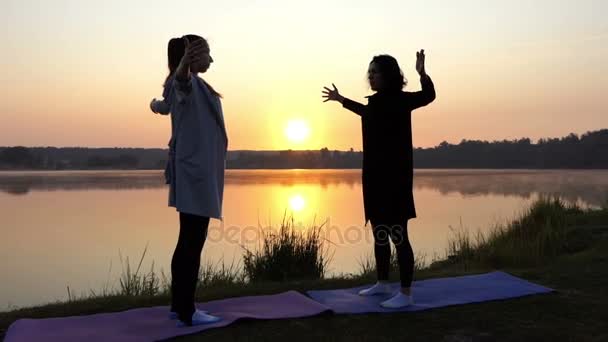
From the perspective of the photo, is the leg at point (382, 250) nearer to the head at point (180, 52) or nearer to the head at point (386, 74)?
the head at point (386, 74)

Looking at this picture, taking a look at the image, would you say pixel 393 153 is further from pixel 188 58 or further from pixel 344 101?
pixel 188 58

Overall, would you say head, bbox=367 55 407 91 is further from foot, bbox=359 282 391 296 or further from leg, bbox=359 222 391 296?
foot, bbox=359 282 391 296

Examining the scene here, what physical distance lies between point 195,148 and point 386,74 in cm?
137

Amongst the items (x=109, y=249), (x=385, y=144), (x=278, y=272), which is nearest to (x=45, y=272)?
(x=109, y=249)

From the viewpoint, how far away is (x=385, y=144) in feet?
11.1

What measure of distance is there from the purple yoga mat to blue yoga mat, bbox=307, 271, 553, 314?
0.67 feet

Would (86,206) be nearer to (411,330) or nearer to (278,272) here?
(278,272)

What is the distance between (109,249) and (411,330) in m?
8.78

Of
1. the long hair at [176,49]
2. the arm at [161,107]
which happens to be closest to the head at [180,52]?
the long hair at [176,49]

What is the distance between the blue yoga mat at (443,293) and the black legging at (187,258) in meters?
0.92

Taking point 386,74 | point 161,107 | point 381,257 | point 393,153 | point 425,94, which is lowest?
point 381,257

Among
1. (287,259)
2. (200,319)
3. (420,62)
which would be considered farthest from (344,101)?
(287,259)

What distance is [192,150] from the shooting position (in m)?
2.77

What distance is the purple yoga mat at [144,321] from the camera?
9.20 ft
